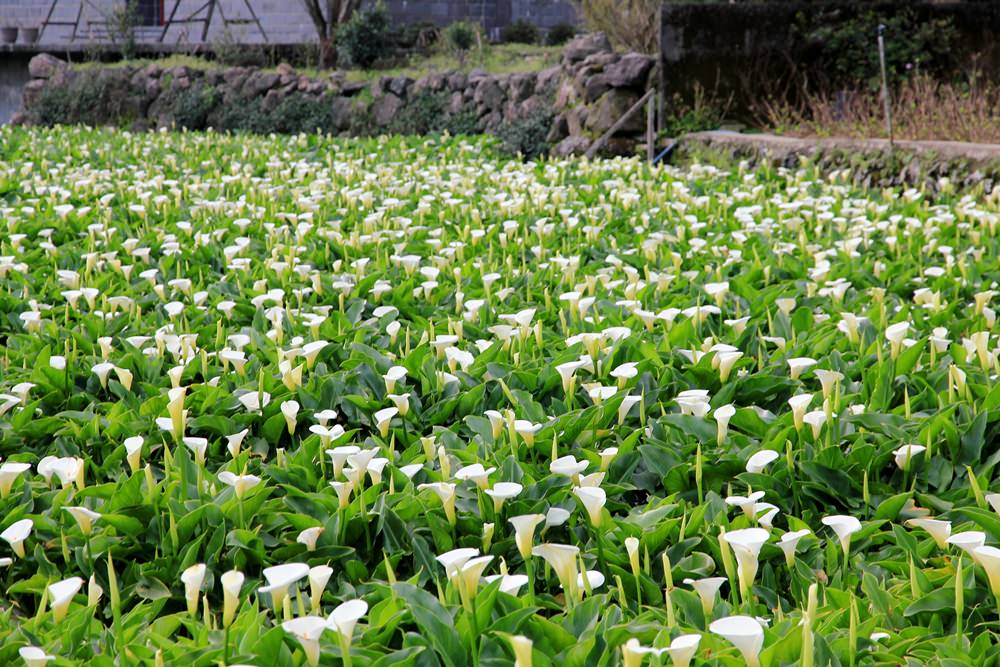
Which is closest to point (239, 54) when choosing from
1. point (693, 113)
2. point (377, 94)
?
point (377, 94)

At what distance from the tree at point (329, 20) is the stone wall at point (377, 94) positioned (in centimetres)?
205

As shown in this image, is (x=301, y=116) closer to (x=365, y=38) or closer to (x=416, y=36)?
(x=365, y=38)

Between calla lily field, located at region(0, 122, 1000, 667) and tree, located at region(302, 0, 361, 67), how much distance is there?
15334mm

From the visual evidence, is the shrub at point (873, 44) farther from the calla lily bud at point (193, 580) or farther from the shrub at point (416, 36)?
the calla lily bud at point (193, 580)

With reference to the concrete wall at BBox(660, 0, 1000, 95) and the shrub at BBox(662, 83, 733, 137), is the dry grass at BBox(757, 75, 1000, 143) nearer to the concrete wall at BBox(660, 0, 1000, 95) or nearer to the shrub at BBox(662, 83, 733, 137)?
the concrete wall at BBox(660, 0, 1000, 95)

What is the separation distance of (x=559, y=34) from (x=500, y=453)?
67.4 feet

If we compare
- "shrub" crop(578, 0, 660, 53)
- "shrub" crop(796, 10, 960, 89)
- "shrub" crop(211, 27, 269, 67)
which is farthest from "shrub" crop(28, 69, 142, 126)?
"shrub" crop(796, 10, 960, 89)

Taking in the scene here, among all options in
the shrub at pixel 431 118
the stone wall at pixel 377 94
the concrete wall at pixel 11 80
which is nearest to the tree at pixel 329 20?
the stone wall at pixel 377 94

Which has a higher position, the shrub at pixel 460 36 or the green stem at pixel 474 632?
the shrub at pixel 460 36

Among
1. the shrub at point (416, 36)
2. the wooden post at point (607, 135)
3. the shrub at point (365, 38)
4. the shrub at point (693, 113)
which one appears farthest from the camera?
the shrub at point (416, 36)

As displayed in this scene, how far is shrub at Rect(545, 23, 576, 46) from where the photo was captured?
21953mm

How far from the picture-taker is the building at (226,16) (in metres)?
23.0

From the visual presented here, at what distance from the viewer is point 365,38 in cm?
1911

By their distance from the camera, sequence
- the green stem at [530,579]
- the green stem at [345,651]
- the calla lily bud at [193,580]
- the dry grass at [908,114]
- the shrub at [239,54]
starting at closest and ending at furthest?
the green stem at [345,651] < the calla lily bud at [193,580] < the green stem at [530,579] < the dry grass at [908,114] < the shrub at [239,54]
